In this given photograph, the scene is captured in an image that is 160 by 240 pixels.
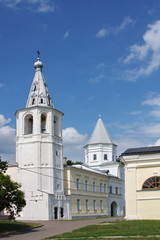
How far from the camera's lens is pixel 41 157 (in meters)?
43.0

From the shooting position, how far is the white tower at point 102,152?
64.8m

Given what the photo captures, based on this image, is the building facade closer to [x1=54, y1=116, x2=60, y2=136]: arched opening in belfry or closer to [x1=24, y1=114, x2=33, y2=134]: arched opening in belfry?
[x1=54, y1=116, x2=60, y2=136]: arched opening in belfry

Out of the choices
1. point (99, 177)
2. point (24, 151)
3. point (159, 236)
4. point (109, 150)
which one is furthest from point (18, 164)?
point (159, 236)

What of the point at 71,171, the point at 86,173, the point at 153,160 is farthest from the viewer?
the point at 86,173

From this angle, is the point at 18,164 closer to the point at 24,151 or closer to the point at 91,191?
the point at 24,151

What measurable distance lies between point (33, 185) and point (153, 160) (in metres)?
17.9

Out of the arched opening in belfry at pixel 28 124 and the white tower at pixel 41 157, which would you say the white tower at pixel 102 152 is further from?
the arched opening in belfry at pixel 28 124

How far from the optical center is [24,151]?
43688 millimetres

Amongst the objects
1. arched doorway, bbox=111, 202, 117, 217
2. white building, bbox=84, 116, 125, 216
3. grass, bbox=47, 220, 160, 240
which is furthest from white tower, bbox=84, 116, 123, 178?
grass, bbox=47, 220, 160, 240

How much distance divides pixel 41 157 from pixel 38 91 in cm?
864

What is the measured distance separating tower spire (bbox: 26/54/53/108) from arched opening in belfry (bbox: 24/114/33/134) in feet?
5.14

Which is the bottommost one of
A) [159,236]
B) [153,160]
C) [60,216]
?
[60,216]

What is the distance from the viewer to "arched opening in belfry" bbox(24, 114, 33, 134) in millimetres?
44812

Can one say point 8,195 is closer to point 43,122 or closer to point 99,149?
point 43,122
